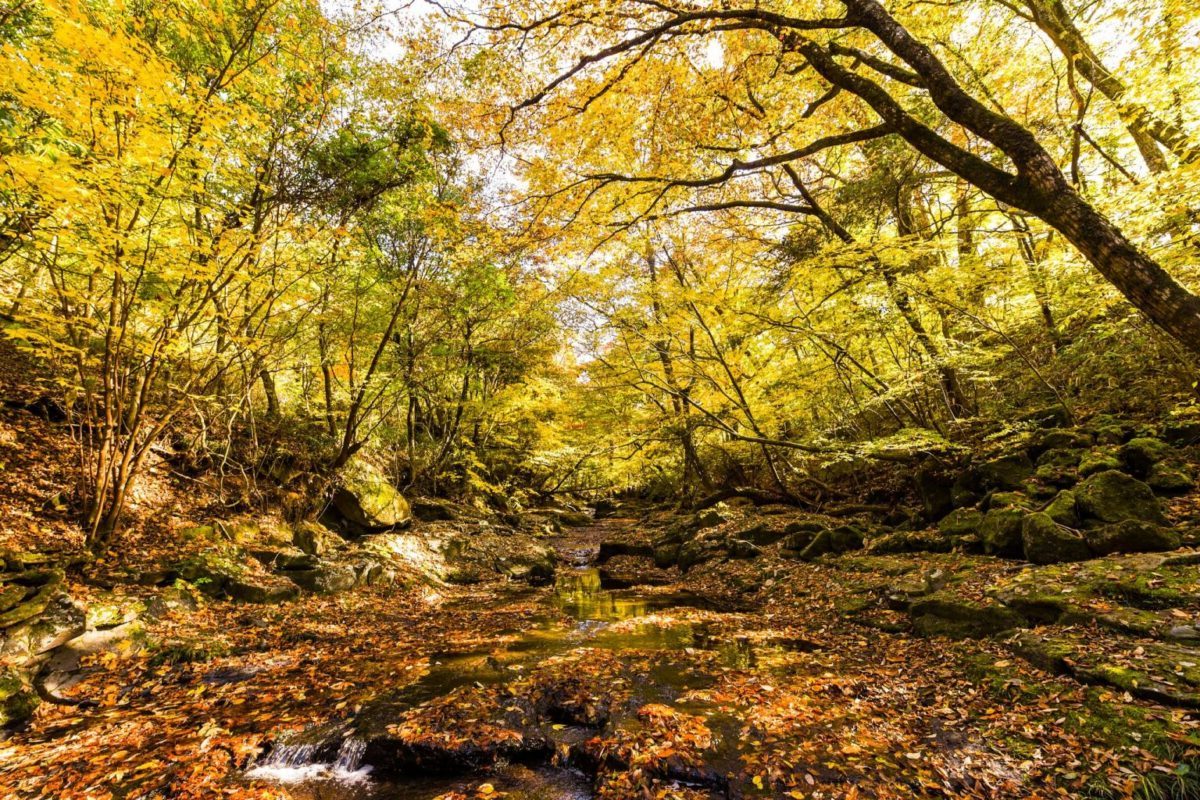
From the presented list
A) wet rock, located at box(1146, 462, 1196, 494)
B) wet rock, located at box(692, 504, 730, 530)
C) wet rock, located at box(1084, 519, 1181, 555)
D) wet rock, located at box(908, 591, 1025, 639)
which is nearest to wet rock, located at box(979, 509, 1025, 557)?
wet rock, located at box(1084, 519, 1181, 555)

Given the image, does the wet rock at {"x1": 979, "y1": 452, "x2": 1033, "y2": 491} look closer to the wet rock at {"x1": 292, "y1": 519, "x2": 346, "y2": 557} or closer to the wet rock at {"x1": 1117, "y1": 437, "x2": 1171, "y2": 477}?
the wet rock at {"x1": 1117, "y1": 437, "x2": 1171, "y2": 477}

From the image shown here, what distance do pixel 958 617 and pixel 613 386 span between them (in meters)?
9.86

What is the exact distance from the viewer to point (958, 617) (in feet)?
20.5

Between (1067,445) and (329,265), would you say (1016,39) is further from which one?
(329,265)

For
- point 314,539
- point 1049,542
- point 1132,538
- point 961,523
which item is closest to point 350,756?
Answer: point 314,539

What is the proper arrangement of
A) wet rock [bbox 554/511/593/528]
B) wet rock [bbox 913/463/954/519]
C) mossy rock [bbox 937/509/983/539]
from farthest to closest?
wet rock [bbox 554/511/593/528], wet rock [bbox 913/463/954/519], mossy rock [bbox 937/509/983/539]

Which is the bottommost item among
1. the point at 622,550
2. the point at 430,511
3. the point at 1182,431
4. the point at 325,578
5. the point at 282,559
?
the point at 622,550

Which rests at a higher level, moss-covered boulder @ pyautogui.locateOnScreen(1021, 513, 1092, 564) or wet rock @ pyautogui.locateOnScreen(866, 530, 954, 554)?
moss-covered boulder @ pyautogui.locateOnScreen(1021, 513, 1092, 564)

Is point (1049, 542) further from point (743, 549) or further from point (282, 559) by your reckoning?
point (282, 559)

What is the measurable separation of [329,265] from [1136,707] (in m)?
13.8

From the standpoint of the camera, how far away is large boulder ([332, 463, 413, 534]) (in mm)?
13086

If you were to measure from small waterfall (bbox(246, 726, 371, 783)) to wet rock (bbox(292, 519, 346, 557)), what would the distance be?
703 centimetres

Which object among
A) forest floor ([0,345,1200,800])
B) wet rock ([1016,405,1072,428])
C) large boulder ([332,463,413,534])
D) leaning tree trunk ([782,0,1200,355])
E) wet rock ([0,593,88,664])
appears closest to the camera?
leaning tree trunk ([782,0,1200,355])

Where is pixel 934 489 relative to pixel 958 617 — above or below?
above
